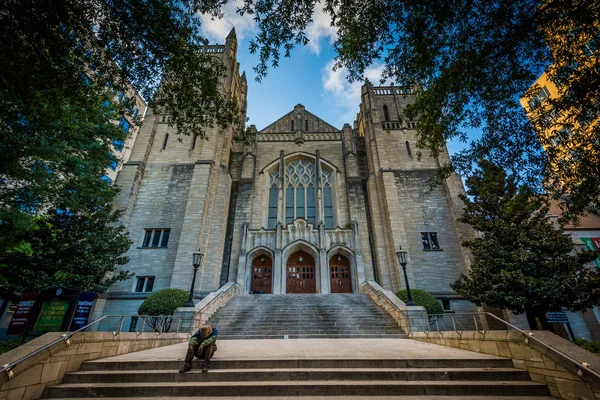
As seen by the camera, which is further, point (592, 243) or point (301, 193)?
point (301, 193)


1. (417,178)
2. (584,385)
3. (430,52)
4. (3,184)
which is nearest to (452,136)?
(430,52)

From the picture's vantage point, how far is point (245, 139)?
27.3 ft

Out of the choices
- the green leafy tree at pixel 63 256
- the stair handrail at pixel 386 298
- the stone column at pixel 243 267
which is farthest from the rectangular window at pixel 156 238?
the stair handrail at pixel 386 298

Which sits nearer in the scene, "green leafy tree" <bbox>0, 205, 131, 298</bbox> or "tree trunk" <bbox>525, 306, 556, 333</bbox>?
"tree trunk" <bbox>525, 306, 556, 333</bbox>

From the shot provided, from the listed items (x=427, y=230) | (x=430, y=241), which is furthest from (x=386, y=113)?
(x=430, y=241)

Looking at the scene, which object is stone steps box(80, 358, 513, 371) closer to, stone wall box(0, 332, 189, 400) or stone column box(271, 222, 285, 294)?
stone wall box(0, 332, 189, 400)

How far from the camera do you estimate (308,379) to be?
14.5 ft

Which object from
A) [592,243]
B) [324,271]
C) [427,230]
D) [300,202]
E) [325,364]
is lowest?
[325,364]

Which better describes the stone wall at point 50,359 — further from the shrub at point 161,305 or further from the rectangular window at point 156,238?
the rectangular window at point 156,238

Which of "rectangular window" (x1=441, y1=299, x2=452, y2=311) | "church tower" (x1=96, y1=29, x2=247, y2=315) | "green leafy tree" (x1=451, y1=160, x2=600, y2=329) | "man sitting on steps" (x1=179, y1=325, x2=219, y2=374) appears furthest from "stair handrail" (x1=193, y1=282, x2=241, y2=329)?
"rectangular window" (x1=441, y1=299, x2=452, y2=311)

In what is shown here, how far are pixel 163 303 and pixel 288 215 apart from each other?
426 inches

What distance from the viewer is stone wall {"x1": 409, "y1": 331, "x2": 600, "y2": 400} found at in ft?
11.4

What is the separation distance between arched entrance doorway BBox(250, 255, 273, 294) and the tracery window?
2.76 meters

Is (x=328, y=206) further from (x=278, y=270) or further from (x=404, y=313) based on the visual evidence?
(x=404, y=313)
